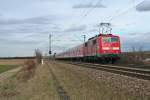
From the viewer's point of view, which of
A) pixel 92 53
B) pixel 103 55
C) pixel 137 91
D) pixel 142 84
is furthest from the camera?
pixel 92 53

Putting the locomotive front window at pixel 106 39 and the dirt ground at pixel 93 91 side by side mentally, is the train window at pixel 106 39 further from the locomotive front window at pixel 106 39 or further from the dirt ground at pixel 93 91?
the dirt ground at pixel 93 91

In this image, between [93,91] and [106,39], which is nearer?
[93,91]

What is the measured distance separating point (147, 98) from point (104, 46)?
1057 inches

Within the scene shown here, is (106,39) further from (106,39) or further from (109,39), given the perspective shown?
(109,39)

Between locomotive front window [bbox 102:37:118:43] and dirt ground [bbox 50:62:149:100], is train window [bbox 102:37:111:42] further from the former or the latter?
dirt ground [bbox 50:62:149:100]

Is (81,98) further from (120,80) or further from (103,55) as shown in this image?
(103,55)

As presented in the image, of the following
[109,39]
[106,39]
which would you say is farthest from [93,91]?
[109,39]

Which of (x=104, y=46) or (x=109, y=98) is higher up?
(x=104, y=46)

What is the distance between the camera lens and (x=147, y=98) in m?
11.0

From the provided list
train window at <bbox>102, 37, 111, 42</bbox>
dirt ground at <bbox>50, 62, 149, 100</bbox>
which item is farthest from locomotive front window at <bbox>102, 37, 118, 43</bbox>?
dirt ground at <bbox>50, 62, 149, 100</bbox>

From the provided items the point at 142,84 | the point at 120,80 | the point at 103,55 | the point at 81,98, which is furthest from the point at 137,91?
the point at 103,55

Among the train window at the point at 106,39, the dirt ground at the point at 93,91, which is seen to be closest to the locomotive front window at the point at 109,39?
the train window at the point at 106,39

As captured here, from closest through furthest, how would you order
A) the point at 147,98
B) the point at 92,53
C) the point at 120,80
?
1. the point at 147,98
2. the point at 120,80
3. the point at 92,53

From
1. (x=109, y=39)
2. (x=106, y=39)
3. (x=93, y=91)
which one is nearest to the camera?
(x=93, y=91)
